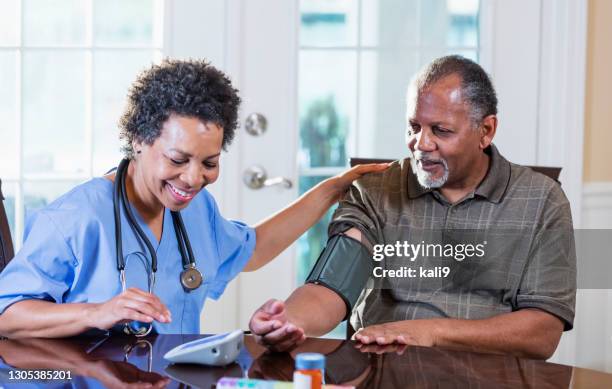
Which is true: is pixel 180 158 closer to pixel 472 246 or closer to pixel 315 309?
pixel 315 309

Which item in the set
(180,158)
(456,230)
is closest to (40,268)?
(180,158)

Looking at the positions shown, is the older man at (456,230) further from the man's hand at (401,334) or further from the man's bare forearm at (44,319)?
the man's bare forearm at (44,319)

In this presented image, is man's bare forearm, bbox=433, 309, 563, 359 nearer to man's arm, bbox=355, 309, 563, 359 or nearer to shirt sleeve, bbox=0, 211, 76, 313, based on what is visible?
man's arm, bbox=355, 309, 563, 359

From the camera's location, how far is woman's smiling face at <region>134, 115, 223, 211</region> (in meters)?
1.71

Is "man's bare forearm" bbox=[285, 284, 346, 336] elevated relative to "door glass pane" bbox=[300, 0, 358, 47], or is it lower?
lower

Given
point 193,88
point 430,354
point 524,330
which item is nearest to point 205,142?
point 193,88

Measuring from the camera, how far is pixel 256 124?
272cm

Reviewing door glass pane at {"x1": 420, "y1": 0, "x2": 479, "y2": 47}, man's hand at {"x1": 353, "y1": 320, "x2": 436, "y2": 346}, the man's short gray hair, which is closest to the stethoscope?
man's hand at {"x1": 353, "y1": 320, "x2": 436, "y2": 346}

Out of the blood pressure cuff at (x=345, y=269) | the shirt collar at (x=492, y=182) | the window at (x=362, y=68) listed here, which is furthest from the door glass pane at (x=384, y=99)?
the blood pressure cuff at (x=345, y=269)

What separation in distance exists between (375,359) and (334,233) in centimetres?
58

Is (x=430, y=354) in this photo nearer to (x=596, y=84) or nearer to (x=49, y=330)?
(x=49, y=330)

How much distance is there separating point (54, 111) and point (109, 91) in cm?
17

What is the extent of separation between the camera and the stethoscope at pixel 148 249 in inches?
66.2

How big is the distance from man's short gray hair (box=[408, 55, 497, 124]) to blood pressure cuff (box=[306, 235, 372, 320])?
1.17ft
